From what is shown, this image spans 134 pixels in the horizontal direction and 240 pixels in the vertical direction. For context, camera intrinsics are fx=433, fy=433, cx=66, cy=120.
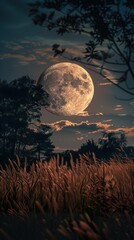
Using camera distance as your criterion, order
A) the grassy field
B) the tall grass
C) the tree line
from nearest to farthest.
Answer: the grassy field → the tall grass → the tree line

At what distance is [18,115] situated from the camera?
47.6 m

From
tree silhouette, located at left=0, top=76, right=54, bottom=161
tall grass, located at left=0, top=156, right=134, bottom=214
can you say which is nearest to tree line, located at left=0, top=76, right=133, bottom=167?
tree silhouette, located at left=0, top=76, right=54, bottom=161

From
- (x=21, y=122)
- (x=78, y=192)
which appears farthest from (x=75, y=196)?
(x=21, y=122)

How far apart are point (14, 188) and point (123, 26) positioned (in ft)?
27.9

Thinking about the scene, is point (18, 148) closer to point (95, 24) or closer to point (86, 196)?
point (95, 24)

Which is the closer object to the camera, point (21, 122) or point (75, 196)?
point (75, 196)

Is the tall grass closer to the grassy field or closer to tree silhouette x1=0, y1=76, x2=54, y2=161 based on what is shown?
the grassy field

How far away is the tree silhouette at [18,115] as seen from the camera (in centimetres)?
4584

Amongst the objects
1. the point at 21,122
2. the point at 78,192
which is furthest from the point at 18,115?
the point at 78,192

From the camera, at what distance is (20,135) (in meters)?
46.9

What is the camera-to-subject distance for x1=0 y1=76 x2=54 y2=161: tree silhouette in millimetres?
45844

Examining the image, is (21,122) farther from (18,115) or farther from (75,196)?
(75,196)

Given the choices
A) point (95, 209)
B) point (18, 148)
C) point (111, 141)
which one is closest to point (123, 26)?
point (95, 209)

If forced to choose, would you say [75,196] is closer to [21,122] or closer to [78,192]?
[78,192]
